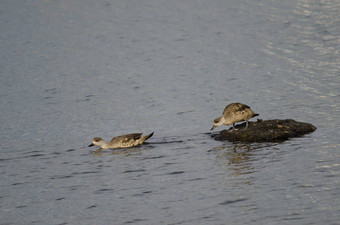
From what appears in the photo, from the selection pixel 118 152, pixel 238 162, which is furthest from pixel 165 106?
pixel 238 162

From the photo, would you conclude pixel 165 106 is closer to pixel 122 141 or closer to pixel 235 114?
pixel 122 141

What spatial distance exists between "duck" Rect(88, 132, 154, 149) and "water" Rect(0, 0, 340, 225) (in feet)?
1.84

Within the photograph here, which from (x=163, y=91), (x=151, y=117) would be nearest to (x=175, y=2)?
(x=163, y=91)

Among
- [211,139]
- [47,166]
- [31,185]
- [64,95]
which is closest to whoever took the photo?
[31,185]

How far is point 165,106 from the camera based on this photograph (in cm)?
2658

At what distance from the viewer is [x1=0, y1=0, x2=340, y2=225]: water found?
1380 centimetres

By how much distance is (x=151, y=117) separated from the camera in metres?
24.8

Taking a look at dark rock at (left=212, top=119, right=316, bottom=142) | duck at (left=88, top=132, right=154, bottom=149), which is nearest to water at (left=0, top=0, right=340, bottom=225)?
dark rock at (left=212, top=119, right=316, bottom=142)

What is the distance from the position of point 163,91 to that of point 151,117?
4958 mm

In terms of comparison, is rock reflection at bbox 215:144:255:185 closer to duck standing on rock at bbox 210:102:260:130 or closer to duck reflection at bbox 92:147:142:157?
duck standing on rock at bbox 210:102:260:130

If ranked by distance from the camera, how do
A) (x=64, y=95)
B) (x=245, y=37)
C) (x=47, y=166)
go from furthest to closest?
(x=245, y=37) → (x=64, y=95) → (x=47, y=166)

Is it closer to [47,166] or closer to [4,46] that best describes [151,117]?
[47,166]

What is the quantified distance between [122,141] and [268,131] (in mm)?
4837

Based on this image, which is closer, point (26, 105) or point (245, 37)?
point (26, 105)
